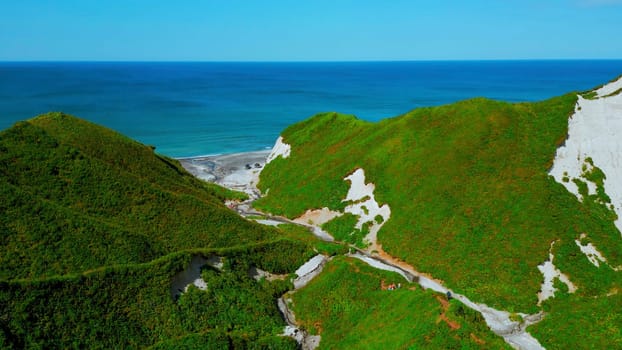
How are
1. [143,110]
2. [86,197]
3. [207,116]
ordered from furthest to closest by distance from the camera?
[143,110] < [207,116] < [86,197]

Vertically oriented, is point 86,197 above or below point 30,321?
above

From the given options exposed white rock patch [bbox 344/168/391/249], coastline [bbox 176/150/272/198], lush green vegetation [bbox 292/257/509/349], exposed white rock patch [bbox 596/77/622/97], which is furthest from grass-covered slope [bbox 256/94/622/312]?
coastline [bbox 176/150/272/198]

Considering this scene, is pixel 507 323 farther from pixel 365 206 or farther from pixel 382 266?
pixel 365 206

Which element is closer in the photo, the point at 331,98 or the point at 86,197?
the point at 86,197

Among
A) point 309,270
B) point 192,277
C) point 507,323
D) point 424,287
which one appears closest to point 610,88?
point 507,323

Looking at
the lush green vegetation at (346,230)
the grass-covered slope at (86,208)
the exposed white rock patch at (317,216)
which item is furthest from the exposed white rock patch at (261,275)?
the exposed white rock patch at (317,216)

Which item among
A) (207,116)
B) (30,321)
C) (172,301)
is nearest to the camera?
(30,321)

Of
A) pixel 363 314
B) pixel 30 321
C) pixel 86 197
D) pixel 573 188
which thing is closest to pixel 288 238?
pixel 363 314

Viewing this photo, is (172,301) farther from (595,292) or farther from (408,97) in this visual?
(408,97)
